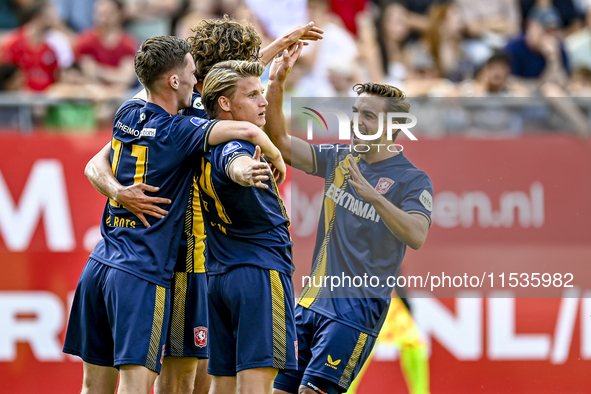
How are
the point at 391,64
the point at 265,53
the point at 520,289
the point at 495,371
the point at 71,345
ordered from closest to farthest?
the point at 71,345 → the point at 265,53 → the point at 520,289 → the point at 495,371 → the point at 391,64

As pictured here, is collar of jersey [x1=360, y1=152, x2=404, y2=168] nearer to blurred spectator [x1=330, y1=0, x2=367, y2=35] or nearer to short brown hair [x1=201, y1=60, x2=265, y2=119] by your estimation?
short brown hair [x1=201, y1=60, x2=265, y2=119]

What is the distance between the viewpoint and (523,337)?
715cm

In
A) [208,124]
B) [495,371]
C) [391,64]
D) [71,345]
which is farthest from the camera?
[391,64]

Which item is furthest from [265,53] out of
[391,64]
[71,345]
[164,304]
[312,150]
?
[391,64]

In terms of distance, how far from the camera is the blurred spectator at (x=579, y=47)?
9391mm

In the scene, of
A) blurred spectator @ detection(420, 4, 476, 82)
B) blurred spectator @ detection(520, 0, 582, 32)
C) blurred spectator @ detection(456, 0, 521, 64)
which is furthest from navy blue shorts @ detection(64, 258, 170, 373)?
blurred spectator @ detection(520, 0, 582, 32)

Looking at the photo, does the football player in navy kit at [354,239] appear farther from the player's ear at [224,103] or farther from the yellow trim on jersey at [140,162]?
the yellow trim on jersey at [140,162]

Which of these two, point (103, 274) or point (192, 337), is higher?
point (103, 274)

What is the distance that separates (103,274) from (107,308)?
19 cm

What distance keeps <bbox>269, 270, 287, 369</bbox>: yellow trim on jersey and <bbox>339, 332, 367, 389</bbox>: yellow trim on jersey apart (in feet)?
2.72

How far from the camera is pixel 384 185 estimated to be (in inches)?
197

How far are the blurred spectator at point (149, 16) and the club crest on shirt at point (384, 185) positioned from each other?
5.04m

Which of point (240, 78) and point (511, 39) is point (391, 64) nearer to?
point (511, 39)

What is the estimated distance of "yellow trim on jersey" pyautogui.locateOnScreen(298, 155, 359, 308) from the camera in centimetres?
509
